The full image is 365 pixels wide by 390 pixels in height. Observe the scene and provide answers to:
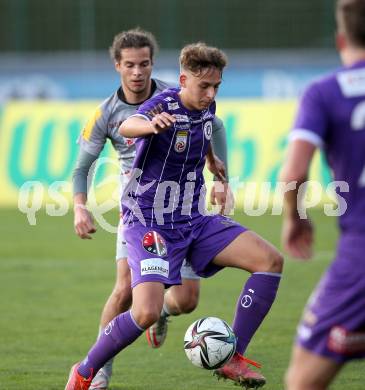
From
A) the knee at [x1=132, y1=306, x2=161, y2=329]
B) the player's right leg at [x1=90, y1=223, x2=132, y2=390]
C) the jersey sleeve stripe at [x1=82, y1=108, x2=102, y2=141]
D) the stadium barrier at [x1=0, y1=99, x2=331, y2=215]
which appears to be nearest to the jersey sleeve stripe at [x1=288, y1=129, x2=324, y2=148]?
the knee at [x1=132, y1=306, x2=161, y2=329]

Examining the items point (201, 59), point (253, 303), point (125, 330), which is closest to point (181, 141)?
point (201, 59)

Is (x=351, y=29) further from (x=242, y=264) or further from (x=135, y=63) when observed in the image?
(x=135, y=63)

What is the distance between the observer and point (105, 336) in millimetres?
6180

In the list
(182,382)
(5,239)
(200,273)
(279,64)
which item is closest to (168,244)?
(200,273)

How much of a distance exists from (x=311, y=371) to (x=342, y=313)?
0.27 metres

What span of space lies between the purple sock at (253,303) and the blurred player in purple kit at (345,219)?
7.14 ft

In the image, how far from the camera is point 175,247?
6.46 meters

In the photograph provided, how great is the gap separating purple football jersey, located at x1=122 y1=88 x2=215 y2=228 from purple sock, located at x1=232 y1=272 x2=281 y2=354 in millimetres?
586

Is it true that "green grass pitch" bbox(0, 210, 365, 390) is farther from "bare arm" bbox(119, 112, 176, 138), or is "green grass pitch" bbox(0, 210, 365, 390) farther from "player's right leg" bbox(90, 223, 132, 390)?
"bare arm" bbox(119, 112, 176, 138)

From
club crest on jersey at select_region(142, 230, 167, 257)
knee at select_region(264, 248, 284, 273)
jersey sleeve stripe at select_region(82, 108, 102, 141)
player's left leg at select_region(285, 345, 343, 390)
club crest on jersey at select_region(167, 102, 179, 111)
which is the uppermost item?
club crest on jersey at select_region(167, 102, 179, 111)

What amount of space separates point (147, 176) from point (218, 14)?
1772 centimetres

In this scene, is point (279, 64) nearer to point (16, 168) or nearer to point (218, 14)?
point (218, 14)

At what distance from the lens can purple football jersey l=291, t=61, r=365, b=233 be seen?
4223 mm

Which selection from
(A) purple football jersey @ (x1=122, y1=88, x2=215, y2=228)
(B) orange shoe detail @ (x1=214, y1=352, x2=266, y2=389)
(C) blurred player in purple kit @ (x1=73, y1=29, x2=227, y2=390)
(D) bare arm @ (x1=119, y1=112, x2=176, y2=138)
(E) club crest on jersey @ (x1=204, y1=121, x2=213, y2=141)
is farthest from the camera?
(C) blurred player in purple kit @ (x1=73, y1=29, x2=227, y2=390)
